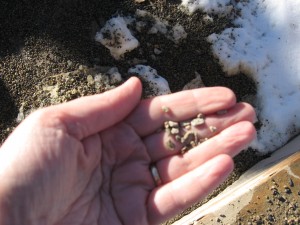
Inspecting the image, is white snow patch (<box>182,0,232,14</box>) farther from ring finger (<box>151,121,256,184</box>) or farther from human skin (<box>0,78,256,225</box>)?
ring finger (<box>151,121,256,184</box>)

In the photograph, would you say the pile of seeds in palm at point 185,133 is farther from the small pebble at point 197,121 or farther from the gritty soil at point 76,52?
the gritty soil at point 76,52

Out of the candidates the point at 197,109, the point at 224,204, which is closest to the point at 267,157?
the point at 224,204

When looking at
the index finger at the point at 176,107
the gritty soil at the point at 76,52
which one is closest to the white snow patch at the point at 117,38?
the gritty soil at the point at 76,52

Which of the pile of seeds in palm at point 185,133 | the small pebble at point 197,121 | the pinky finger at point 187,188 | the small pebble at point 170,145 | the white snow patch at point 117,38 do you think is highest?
the white snow patch at point 117,38

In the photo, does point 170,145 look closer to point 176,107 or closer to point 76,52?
point 176,107

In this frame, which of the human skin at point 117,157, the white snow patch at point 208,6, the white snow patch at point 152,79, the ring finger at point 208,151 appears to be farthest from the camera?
the white snow patch at point 208,6

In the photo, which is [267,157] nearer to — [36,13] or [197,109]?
[197,109]

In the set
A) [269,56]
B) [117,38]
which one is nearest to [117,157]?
[117,38]

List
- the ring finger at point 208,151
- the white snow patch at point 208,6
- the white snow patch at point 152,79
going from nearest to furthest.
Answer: the ring finger at point 208,151 < the white snow patch at point 152,79 < the white snow patch at point 208,6
